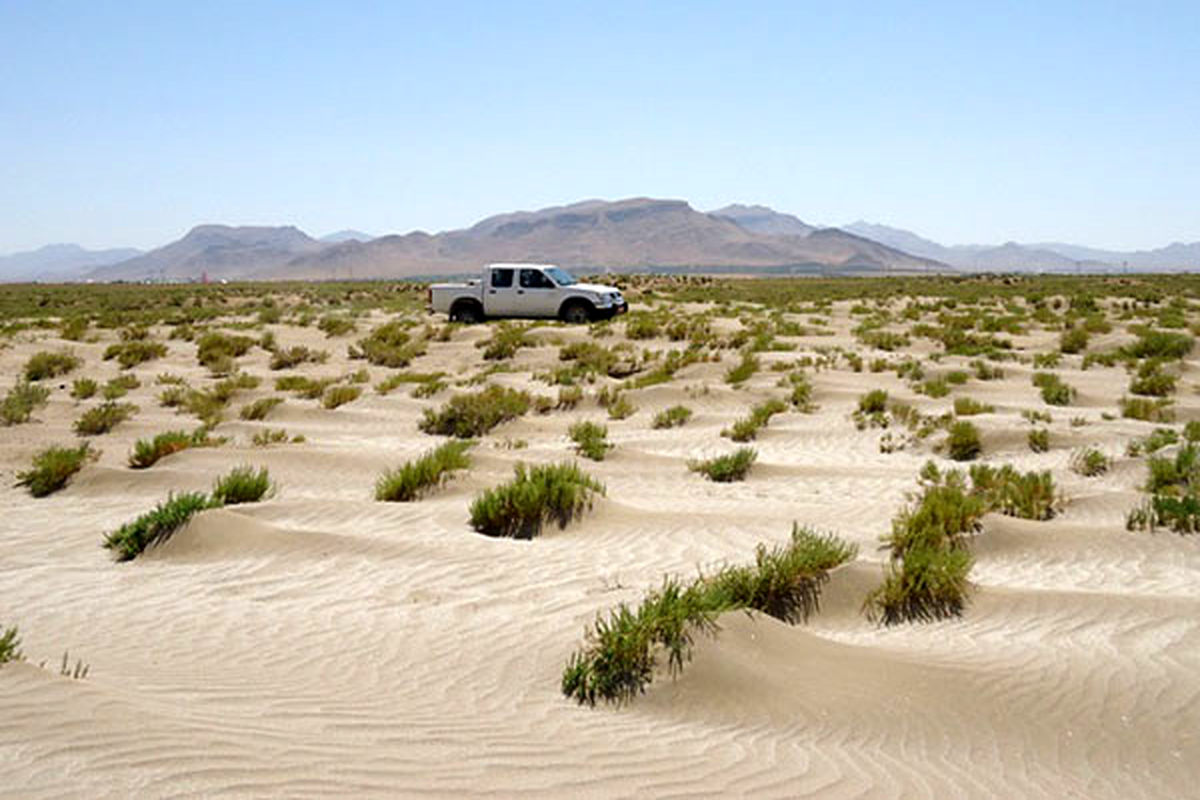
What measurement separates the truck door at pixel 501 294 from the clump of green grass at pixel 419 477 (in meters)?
16.9

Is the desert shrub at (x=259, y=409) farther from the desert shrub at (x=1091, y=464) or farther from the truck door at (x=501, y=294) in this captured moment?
the truck door at (x=501, y=294)

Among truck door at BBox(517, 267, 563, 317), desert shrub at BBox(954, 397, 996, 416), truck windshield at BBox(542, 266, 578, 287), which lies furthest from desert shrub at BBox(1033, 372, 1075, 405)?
truck windshield at BBox(542, 266, 578, 287)

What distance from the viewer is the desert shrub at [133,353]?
2019cm

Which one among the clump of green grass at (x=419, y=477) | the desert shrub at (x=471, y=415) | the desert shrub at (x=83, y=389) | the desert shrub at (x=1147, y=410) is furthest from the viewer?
the desert shrub at (x=83, y=389)

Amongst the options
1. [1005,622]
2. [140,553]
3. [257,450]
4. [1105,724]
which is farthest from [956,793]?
[257,450]

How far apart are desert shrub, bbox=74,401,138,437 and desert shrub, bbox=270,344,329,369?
6.81m

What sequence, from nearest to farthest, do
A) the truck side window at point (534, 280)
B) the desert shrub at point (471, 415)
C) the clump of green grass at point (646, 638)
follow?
the clump of green grass at point (646, 638) < the desert shrub at point (471, 415) < the truck side window at point (534, 280)

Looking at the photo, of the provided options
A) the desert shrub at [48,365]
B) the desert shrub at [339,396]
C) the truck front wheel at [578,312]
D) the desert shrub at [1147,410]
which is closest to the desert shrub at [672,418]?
the desert shrub at [339,396]

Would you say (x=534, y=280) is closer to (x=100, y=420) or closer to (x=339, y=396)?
(x=339, y=396)

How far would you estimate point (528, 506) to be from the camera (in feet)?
28.0

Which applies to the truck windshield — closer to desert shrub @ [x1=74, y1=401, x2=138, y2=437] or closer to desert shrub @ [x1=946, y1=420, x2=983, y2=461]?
desert shrub @ [x1=74, y1=401, x2=138, y2=437]

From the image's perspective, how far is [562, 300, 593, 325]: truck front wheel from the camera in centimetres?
2648

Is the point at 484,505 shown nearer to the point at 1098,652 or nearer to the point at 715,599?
the point at 715,599

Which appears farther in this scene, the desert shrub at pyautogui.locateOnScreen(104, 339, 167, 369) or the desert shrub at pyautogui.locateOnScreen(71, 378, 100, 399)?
the desert shrub at pyautogui.locateOnScreen(104, 339, 167, 369)
